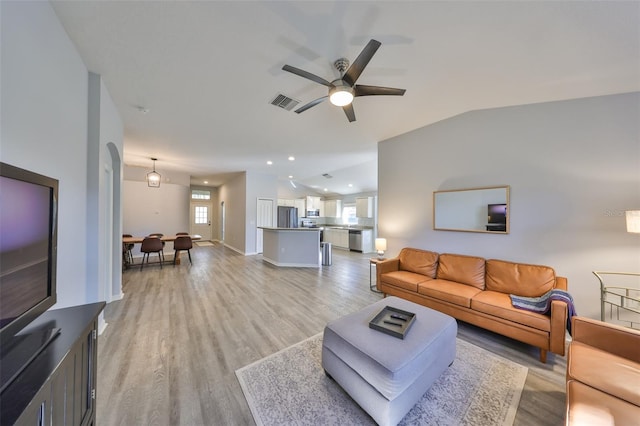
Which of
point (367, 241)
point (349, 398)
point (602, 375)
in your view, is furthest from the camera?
point (367, 241)

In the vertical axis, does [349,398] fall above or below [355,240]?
below

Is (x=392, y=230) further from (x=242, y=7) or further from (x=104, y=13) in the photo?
(x=104, y=13)

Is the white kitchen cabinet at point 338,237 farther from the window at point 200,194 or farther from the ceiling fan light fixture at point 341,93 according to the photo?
the ceiling fan light fixture at point 341,93

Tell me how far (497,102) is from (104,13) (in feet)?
13.4

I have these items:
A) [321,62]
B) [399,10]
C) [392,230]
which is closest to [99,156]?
[321,62]

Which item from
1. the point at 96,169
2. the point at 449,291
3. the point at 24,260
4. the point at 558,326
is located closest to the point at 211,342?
the point at 24,260

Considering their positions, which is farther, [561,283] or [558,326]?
[561,283]

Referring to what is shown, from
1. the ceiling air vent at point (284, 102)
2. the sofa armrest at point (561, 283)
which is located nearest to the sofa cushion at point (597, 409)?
the sofa armrest at point (561, 283)

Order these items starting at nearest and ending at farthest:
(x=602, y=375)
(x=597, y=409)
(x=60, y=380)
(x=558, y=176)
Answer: (x=60, y=380)
(x=597, y=409)
(x=602, y=375)
(x=558, y=176)

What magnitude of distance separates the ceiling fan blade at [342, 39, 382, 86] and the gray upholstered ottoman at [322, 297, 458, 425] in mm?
2132

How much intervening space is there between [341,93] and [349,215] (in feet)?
26.0

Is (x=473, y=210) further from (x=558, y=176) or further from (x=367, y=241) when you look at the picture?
(x=367, y=241)

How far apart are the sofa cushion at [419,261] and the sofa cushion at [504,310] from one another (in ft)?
2.46

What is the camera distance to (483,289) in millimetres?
2941
